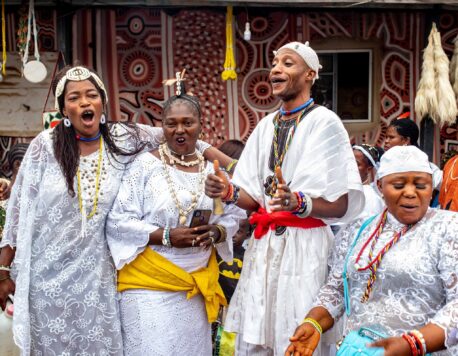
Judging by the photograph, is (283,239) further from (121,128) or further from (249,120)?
(249,120)

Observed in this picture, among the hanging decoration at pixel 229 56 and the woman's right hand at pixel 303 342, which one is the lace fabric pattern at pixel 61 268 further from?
the hanging decoration at pixel 229 56

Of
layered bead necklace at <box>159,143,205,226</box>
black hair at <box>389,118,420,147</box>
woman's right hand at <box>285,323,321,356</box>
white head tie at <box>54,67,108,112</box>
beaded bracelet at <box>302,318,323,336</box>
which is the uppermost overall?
white head tie at <box>54,67,108,112</box>

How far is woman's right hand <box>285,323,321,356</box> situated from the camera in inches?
120

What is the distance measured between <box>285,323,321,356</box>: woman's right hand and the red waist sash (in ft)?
1.96

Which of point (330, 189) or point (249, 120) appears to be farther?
point (249, 120)

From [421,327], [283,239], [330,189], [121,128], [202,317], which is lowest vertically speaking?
[202,317]

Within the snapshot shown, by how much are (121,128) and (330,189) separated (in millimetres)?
1376

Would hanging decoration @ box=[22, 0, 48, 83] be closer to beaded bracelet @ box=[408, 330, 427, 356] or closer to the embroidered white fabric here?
the embroidered white fabric

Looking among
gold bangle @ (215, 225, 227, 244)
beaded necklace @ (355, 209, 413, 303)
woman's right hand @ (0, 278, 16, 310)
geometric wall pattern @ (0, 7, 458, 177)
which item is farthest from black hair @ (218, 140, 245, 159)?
beaded necklace @ (355, 209, 413, 303)

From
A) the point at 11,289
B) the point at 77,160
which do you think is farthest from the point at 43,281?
the point at 77,160

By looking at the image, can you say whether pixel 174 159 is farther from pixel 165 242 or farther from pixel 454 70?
pixel 454 70

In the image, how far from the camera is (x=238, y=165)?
3816mm

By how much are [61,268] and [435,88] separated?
499 cm

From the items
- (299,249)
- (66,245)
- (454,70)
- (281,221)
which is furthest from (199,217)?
(454,70)
